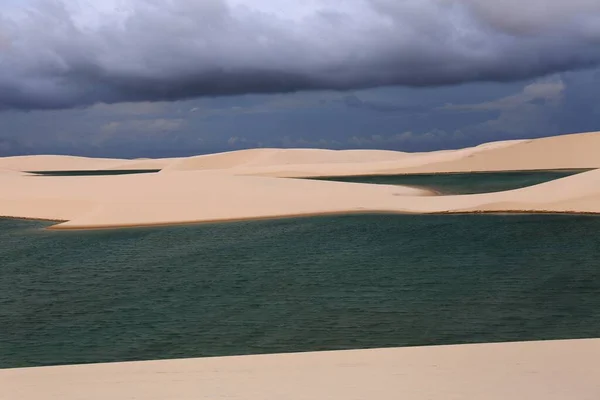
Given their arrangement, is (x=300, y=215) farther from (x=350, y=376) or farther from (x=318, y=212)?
(x=350, y=376)

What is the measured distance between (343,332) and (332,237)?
1515 centimetres

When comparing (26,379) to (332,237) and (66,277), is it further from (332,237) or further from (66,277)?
(332,237)

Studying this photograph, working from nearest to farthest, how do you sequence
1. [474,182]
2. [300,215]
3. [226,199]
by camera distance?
1. [300,215]
2. [226,199]
3. [474,182]

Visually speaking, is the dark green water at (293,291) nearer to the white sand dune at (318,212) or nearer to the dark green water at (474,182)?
the white sand dune at (318,212)

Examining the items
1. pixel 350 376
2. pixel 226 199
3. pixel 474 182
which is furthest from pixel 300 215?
pixel 474 182

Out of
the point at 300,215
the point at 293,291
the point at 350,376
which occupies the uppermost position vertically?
the point at 300,215

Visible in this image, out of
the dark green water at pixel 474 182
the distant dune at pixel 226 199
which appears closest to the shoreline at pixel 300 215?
the distant dune at pixel 226 199

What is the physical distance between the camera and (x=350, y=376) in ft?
30.7

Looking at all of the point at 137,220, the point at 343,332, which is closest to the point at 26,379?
the point at 343,332

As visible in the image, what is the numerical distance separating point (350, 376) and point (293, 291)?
26.0ft

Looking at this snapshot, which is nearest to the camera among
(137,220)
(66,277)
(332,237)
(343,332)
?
(343,332)

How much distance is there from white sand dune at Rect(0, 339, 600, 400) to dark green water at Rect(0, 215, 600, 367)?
1522mm

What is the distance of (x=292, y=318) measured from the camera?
14.4m

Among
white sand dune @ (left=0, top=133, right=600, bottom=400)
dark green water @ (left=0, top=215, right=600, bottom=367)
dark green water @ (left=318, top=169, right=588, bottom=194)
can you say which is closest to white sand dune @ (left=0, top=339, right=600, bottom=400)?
white sand dune @ (left=0, top=133, right=600, bottom=400)
